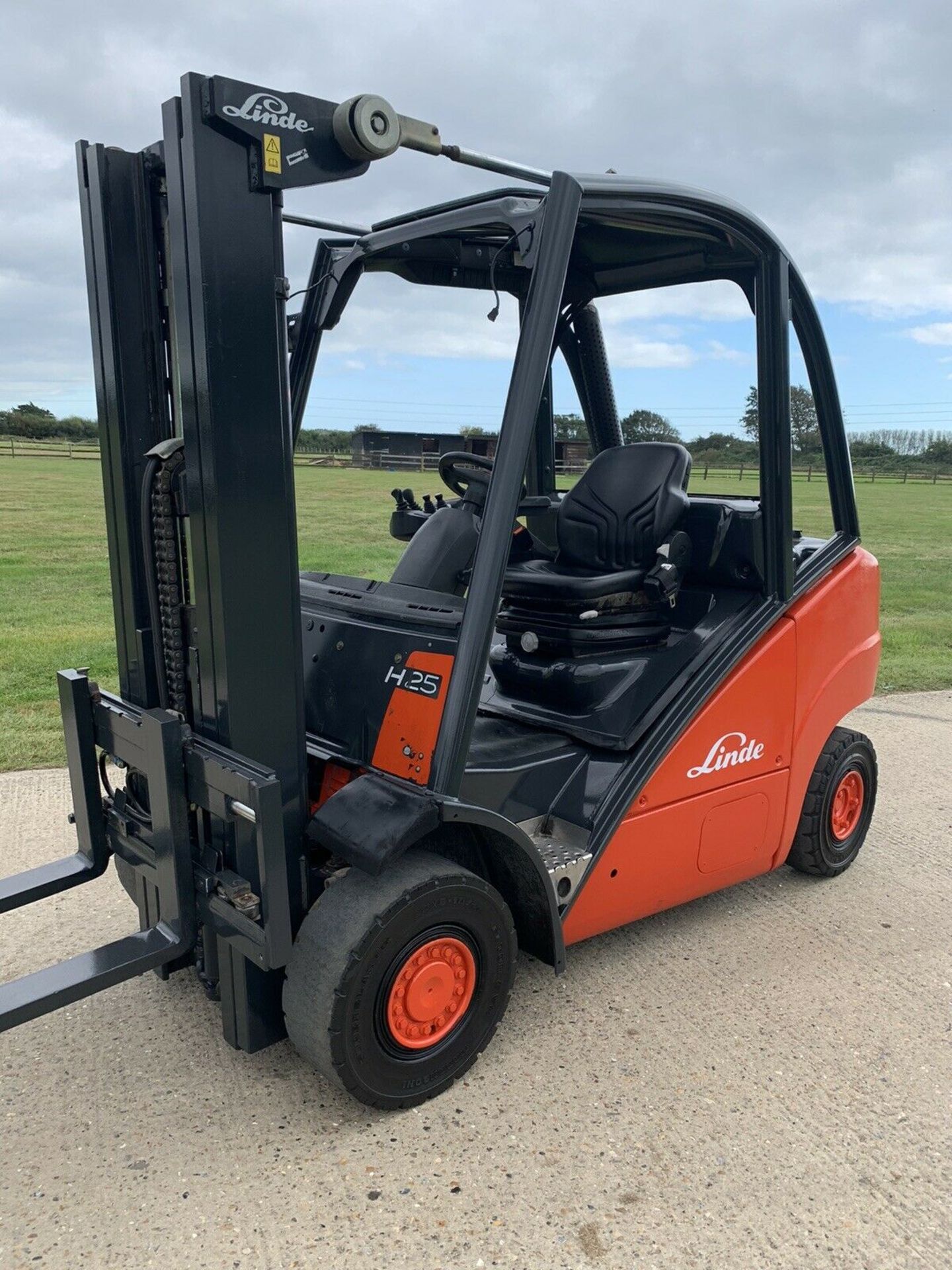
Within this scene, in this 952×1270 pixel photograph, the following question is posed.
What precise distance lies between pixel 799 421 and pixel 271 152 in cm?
224

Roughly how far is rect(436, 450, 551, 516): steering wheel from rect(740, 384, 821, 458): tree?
856 mm

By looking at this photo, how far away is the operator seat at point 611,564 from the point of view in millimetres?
3621

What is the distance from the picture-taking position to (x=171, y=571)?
285 cm

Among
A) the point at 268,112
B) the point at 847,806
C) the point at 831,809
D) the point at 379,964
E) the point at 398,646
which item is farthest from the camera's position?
the point at 847,806

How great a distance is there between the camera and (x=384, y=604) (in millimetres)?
3193

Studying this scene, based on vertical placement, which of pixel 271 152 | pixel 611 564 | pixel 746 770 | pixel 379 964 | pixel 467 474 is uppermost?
pixel 271 152

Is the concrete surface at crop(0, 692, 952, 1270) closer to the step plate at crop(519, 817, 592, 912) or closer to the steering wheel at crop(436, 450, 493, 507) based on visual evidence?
the step plate at crop(519, 817, 592, 912)

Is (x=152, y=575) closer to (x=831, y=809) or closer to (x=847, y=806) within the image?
(x=831, y=809)

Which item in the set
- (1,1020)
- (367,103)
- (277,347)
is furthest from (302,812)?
(367,103)

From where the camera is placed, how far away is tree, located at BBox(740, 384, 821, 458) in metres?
3.71

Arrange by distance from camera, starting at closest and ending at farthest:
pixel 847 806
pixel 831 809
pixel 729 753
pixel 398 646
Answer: pixel 398 646 → pixel 729 753 → pixel 831 809 → pixel 847 806

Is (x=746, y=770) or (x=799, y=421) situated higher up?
(x=799, y=421)

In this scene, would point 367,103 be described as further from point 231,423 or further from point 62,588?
point 62,588

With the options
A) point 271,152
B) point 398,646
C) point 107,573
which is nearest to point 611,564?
point 398,646
